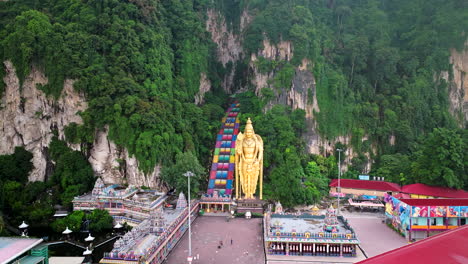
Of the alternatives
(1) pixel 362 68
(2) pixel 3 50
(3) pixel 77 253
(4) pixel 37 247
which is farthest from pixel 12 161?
(1) pixel 362 68

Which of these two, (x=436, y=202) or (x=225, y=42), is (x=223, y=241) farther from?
(x=225, y=42)

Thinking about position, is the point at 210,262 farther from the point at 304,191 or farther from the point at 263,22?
the point at 263,22

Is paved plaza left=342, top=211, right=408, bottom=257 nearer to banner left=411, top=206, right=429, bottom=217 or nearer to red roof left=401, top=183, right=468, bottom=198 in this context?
banner left=411, top=206, right=429, bottom=217

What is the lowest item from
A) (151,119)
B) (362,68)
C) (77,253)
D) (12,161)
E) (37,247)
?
(77,253)

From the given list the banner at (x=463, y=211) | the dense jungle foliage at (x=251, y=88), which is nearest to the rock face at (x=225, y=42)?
the dense jungle foliage at (x=251, y=88)

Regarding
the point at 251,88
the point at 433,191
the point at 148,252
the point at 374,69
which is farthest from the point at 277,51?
Result: the point at 148,252

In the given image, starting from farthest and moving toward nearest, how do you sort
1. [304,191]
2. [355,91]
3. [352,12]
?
[352,12] < [355,91] < [304,191]

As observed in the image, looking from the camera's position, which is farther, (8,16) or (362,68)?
(362,68)
